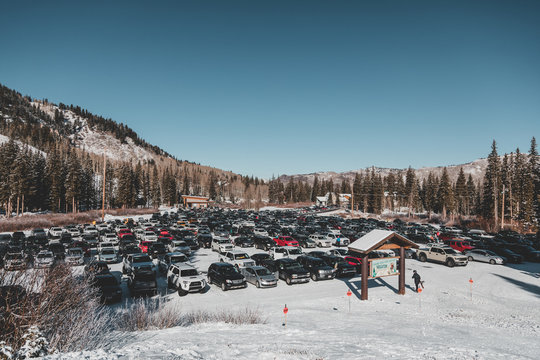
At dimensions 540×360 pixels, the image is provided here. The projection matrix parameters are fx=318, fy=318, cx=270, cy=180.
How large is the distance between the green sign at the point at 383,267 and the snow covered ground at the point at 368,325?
1210mm

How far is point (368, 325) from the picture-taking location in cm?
1295

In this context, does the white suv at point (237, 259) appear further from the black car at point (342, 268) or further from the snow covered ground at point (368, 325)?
the black car at point (342, 268)

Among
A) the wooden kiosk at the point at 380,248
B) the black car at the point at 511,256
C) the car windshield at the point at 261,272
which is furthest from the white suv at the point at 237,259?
the black car at the point at 511,256

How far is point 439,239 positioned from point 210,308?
37.3 metres

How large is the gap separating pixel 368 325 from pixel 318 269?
9129mm

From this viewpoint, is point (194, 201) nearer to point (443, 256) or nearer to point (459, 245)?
point (459, 245)

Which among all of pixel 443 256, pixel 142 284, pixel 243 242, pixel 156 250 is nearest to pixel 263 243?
pixel 243 242

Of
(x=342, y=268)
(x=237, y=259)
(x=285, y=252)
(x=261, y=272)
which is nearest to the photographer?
(x=261, y=272)

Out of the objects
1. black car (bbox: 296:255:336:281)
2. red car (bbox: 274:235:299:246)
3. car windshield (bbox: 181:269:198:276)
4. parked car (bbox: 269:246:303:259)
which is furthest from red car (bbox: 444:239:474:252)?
car windshield (bbox: 181:269:198:276)

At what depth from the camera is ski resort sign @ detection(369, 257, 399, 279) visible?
1845 centimetres

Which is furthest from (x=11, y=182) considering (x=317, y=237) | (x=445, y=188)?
(x=445, y=188)

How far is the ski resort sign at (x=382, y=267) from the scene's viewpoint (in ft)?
60.5

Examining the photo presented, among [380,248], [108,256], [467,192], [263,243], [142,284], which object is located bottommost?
[263,243]

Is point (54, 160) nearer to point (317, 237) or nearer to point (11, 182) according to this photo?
point (11, 182)
